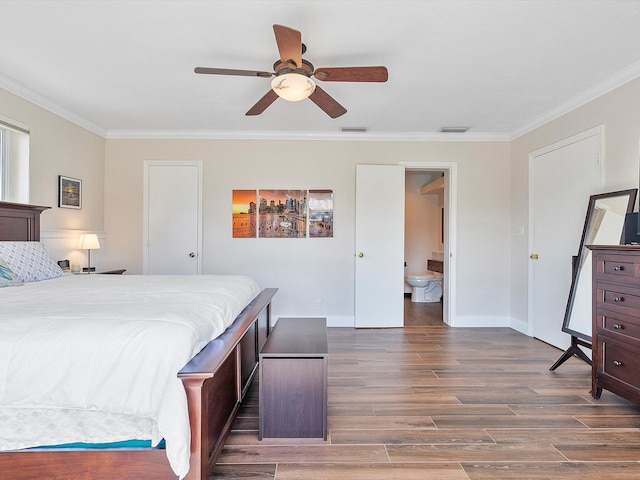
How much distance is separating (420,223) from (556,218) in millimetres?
3659

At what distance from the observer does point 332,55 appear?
260 cm

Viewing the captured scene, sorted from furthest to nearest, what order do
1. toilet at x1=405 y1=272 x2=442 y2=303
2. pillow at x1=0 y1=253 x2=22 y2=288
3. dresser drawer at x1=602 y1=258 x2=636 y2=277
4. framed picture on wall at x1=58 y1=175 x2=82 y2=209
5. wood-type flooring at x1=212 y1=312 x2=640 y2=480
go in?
toilet at x1=405 y1=272 x2=442 y2=303, framed picture on wall at x1=58 y1=175 x2=82 y2=209, pillow at x1=0 y1=253 x2=22 y2=288, dresser drawer at x1=602 y1=258 x2=636 y2=277, wood-type flooring at x1=212 y1=312 x2=640 y2=480

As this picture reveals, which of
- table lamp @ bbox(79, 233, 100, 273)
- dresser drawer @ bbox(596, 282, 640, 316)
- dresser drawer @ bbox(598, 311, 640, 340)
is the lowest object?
dresser drawer @ bbox(598, 311, 640, 340)

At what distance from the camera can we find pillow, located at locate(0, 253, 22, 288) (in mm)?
2352

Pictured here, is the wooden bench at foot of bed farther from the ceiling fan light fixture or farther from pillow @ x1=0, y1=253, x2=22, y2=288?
the ceiling fan light fixture

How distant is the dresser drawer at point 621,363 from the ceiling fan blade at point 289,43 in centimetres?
284

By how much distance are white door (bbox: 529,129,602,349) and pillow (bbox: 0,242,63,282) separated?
4.88 metres

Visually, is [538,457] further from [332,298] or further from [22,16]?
[22,16]

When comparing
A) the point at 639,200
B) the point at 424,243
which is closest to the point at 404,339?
the point at 639,200

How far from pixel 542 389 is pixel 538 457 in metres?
0.98

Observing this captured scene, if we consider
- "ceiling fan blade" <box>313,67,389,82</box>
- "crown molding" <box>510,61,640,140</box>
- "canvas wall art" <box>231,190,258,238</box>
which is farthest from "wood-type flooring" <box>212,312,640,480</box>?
"crown molding" <box>510,61,640,140</box>

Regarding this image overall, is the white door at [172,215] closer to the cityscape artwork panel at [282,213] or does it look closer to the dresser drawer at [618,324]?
the cityscape artwork panel at [282,213]

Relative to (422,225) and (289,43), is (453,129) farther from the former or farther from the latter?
(422,225)

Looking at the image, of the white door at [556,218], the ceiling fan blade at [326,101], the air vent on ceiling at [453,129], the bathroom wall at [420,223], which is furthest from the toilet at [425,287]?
the ceiling fan blade at [326,101]
